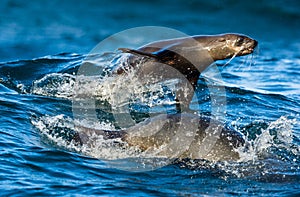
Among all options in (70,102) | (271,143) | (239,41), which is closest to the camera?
(271,143)

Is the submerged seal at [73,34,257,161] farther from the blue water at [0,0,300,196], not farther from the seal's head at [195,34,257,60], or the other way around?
the blue water at [0,0,300,196]

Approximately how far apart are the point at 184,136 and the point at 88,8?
1092 cm

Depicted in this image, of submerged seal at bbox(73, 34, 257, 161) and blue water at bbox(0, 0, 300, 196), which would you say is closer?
blue water at bbox(0, 0, 300, 196)

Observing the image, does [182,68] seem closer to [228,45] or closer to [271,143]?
[228,45]

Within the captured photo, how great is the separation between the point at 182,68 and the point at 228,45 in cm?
59

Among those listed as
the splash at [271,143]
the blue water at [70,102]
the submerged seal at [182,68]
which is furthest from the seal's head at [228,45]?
the splash at [271,143]

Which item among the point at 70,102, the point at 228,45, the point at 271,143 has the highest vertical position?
the point at 228,45

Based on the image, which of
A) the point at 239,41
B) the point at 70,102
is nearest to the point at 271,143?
the point at 239,41

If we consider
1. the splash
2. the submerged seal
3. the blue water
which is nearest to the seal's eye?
the submerged seal

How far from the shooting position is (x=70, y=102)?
27.2 ft

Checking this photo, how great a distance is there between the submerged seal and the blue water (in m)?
0.33

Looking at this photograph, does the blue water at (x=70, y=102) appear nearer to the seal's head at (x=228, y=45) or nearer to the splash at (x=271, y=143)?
the splash at (x=271, y=143)

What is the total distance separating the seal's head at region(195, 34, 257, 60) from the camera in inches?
316

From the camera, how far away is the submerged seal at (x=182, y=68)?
257 inches
